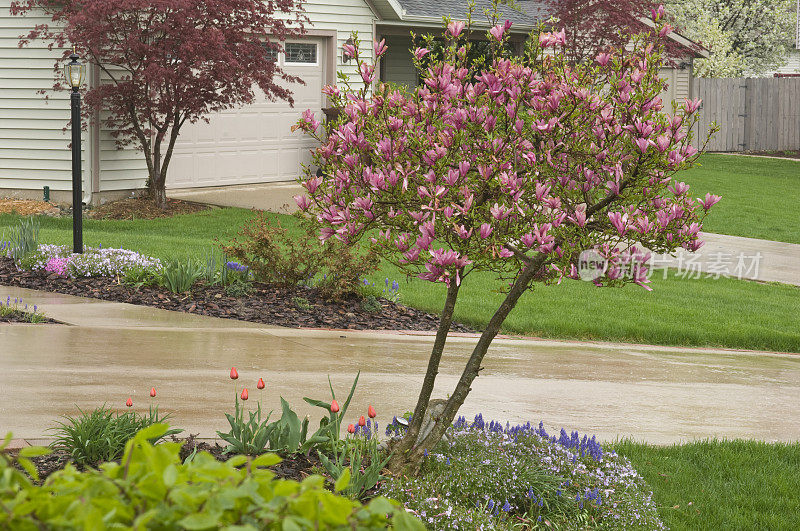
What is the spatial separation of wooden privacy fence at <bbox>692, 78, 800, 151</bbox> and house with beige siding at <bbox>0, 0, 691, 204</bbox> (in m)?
8.43

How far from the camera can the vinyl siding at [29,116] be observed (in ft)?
56.6

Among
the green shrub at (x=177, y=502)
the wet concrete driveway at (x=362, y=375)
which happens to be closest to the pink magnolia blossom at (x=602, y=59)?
the wet concrete driveway at (x=362, y=375)

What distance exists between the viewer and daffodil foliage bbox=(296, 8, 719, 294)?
4.02 meters

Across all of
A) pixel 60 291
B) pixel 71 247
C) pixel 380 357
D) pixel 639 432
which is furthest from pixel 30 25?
pixel 639 432

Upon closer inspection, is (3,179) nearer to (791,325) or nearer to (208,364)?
(208,364)

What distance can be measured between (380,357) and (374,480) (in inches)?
130

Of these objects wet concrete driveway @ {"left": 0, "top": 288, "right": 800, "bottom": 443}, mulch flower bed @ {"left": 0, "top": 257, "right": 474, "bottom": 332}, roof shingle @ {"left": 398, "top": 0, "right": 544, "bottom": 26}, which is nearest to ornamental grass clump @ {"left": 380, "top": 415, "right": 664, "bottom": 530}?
wet concrete driveway @ {"left": 0, "top": 288, "right": 800, "bottom": 443}

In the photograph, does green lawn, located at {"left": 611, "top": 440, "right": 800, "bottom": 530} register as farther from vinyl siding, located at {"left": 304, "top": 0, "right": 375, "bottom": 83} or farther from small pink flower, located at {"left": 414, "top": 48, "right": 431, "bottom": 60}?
vinyl siding, located at {"left": 304, "top": 0, "right": 375, "bottom": 83}

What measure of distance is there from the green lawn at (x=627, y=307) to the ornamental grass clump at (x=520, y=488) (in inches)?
185

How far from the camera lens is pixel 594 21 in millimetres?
22328

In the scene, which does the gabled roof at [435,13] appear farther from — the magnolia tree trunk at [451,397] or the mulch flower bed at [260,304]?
the magnolia tree trunk at [451,397]

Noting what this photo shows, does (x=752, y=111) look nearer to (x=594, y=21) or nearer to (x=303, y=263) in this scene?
(x=594, y=21)

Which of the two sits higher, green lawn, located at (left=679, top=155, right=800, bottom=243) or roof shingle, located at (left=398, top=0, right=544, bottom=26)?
roof shingle, located at (left=398, top=0, right=544, bottom=26)

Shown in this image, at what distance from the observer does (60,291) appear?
941 centimetres
